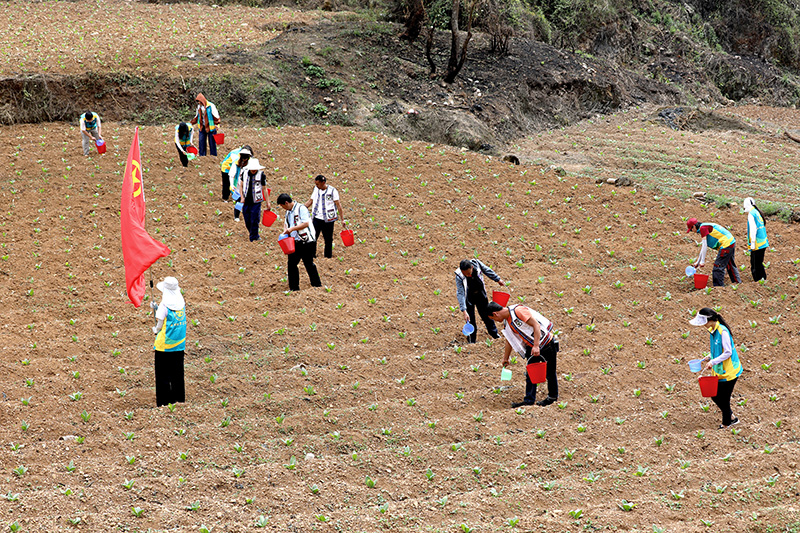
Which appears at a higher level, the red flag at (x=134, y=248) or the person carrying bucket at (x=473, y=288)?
the red flag at (x=134, y=248)

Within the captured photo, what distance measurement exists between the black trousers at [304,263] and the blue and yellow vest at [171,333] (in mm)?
3200

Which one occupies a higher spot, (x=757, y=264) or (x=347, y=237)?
(x=347, y=237)

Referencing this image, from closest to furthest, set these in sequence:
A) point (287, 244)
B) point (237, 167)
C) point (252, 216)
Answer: point (287, 244) → point (252, 216) → point (237, 167)

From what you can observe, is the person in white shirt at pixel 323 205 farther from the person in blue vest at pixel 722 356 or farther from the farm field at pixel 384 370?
the person in blue vest at pixel 722 356

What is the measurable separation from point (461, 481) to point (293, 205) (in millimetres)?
5405

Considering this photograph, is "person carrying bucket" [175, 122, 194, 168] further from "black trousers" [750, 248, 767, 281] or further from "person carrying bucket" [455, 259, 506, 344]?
"black trousers" [750, 248, 767, 281]

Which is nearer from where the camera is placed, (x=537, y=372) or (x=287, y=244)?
(x=537, y=372)

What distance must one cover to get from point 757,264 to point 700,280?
107 centimetres

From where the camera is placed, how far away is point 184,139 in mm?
15766

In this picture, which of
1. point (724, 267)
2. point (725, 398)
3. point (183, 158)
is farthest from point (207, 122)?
point (725, 398)

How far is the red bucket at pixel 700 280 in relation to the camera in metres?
11.6

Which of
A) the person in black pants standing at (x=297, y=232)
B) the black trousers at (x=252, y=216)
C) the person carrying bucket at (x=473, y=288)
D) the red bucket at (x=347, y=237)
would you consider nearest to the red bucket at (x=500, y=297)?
the person carrying bucket at (x=473, y=288)

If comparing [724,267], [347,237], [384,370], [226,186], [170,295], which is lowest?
[384,370]

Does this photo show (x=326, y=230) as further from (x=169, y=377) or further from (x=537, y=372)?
(x=537, y=372)
